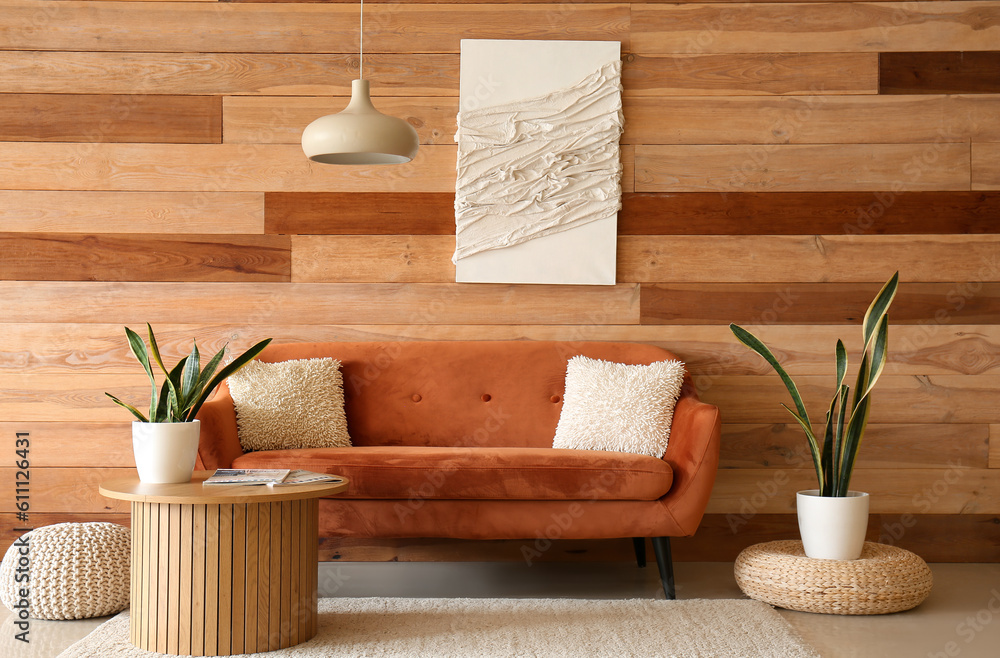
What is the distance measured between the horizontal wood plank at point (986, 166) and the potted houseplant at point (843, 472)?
3.61ft

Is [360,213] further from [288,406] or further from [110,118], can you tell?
[110,118]

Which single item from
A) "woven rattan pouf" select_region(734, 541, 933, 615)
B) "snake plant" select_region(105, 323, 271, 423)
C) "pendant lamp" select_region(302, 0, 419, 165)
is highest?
"pendant lamp" select_region(302, 0, 419, 165)

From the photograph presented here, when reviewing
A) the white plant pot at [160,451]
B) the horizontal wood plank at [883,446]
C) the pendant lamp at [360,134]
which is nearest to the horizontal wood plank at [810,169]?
the horizontal wood plank at [883,446]

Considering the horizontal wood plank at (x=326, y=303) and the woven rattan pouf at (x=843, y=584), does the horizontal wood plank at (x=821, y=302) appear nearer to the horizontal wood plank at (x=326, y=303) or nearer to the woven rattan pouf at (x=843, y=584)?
the horizontal wood plank at (x=326, y=303)

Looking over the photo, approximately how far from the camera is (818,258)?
3.52 m

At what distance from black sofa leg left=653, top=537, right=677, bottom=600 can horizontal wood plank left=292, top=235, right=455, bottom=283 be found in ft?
4.50

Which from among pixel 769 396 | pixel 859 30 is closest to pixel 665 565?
pixel 769 396

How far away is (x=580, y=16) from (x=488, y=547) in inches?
87.9

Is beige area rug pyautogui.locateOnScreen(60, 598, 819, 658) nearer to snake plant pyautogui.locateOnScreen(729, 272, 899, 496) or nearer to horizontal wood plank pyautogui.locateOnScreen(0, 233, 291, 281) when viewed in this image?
snake plant pyautogui.locateOnScreen(729, 272, 899, 496)

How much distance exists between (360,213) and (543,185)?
77 cm

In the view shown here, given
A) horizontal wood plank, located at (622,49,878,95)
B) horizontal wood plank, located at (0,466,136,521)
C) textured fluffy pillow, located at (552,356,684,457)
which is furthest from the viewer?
horizontal wood plank, located at (622,49,878,95)

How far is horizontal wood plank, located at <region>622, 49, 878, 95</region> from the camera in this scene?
353 centimetres

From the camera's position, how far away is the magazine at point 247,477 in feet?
7.54

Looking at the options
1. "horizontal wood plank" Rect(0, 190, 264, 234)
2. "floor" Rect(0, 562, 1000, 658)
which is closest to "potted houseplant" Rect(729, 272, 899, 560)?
"floor" Rect(0, 562, 1000, 658)
